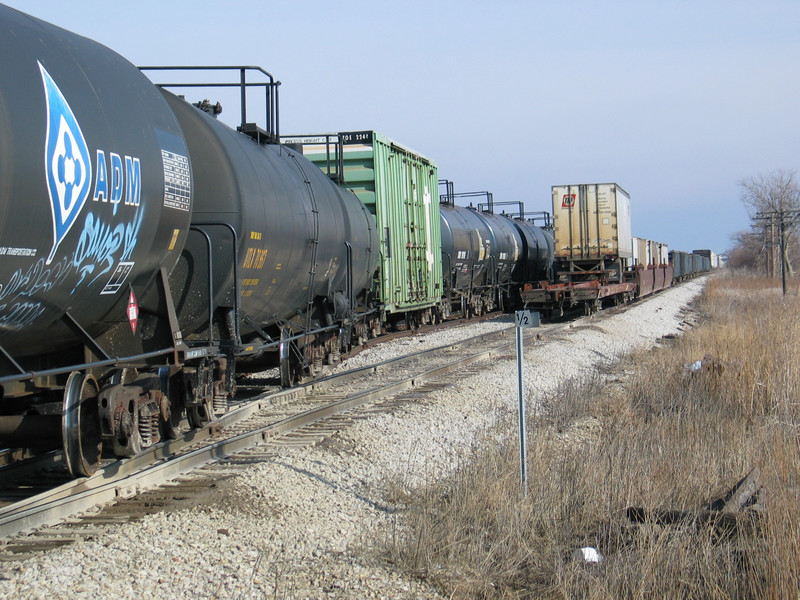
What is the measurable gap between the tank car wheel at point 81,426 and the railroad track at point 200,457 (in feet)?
0.58

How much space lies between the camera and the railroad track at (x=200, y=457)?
5.35m

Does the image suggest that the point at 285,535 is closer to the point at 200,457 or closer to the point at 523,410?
the point at 523,410

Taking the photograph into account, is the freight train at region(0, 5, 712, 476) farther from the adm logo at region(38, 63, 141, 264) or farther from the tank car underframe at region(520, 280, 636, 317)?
the tank car underframe at region(520, 280, 636, 317)

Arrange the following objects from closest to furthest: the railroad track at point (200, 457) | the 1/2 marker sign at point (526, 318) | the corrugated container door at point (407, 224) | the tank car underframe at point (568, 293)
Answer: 1. the railroad track at point (200, 457)
2. the 1/2 marker sign at point (526, 318)
3. the corrugated container door at point (407, 224)
4. the tank car underframe at point (568, 293)

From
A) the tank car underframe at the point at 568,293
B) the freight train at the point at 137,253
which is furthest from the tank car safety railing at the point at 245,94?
the tank car underframe at the point at 568,293

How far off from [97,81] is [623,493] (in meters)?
4.80

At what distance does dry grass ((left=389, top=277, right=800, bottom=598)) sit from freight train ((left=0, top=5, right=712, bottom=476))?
2595mm

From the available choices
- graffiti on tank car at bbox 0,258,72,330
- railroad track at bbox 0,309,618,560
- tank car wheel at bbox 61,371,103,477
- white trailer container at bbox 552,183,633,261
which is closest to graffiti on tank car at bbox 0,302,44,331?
graffiti on tank car at bbox 0,258,72,330

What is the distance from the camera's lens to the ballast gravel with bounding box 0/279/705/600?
4.39 metres

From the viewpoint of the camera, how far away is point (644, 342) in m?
19.8

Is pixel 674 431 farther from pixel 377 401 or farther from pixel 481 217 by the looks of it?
pixel 481 217

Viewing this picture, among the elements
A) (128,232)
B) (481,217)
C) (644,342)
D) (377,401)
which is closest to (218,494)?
(128,232)

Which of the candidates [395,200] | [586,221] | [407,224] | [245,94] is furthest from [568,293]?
[245,94]

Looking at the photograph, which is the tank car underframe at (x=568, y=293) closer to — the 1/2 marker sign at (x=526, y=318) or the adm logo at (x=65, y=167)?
the 1/2 marker sign at (x=526, y=318)
